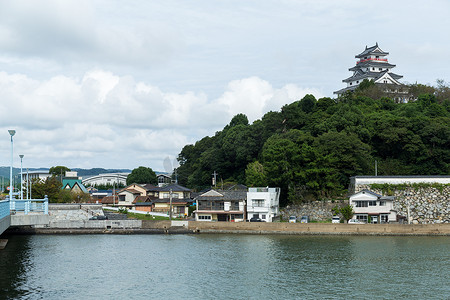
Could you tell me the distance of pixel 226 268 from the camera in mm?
30625

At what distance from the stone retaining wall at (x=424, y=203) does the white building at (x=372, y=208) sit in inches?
89.5

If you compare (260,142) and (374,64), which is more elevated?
(374,64)

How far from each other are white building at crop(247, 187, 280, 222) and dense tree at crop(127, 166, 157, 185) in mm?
47165

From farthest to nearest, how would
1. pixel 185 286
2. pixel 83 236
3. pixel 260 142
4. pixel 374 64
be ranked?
pixel 374 64
pixel 260 142
pixel 83 236
pixel 185 286

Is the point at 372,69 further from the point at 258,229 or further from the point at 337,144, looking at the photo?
the point at 258,229

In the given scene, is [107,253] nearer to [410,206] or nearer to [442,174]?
[410,206]

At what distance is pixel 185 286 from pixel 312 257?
11.7m

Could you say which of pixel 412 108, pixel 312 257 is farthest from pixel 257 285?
pixel 412 108

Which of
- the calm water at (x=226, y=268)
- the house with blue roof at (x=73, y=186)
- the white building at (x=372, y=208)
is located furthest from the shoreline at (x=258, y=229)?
the house with blue roof at (x=73, y=186)

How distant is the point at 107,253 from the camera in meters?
36.3

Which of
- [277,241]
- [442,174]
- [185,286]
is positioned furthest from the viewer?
[442,174]

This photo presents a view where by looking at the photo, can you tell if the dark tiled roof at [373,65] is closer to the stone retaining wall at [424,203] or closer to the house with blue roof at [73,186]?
the stone retaining wall at [424,203]

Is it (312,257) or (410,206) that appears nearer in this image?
(312,257)

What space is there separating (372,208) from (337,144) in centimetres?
891
